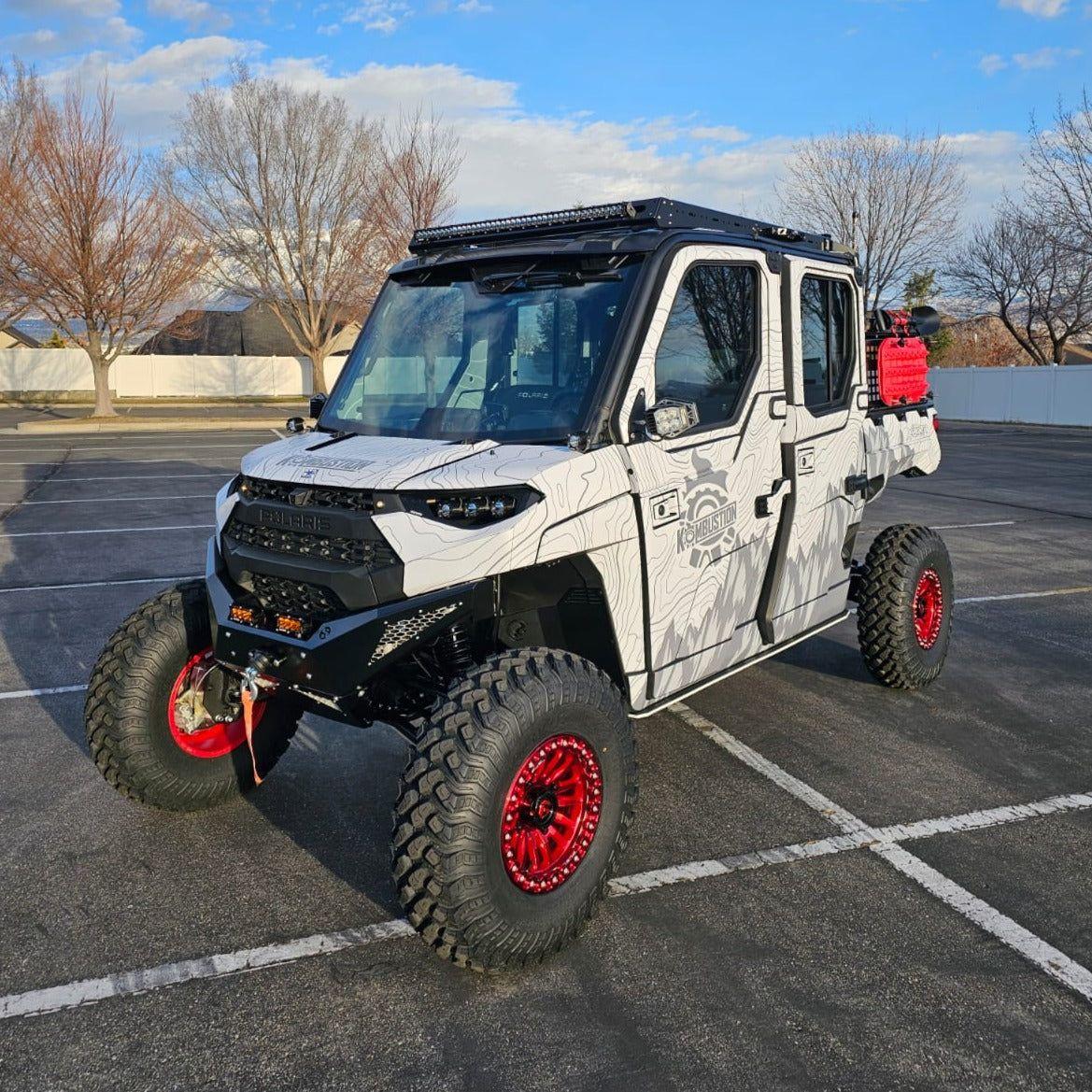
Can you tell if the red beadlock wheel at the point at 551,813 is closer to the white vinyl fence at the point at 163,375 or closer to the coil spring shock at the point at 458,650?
the coil spring shock at the point at 458,650

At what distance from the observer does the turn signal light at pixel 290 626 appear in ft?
12.0

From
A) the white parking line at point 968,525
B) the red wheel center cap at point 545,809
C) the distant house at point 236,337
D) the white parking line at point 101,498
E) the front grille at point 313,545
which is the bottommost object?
the white parking line at point 968,525

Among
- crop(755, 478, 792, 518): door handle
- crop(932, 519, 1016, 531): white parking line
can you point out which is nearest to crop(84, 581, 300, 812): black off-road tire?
crop(755, 478, 792, 518): door handle

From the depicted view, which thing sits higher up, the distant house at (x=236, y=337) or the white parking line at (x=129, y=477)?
the distant house at (x=236, y=337)

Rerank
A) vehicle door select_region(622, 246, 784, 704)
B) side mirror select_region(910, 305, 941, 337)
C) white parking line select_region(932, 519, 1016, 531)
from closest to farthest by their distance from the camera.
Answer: vehicle door select_region(622, 246, 784, 704), side mirror select_region(910, 305, 941, 337), white parking line select_region(932, 519, 1016, 531)

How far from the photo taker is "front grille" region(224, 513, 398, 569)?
3494mm

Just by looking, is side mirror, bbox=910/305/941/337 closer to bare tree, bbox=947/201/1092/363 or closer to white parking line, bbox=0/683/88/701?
white parking line, bbox=0/683/88/701

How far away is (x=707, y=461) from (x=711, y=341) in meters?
0.53

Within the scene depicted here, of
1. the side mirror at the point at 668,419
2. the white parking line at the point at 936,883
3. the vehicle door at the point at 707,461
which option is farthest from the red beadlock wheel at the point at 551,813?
the white parking line at the point at 936,883

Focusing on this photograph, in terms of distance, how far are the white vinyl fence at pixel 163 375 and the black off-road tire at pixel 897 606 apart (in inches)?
1687

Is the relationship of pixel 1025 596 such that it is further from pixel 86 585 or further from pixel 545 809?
pixel 86 585

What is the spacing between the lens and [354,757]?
5.24m

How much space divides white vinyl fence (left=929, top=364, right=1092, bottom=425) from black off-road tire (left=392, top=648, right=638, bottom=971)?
33.8 m

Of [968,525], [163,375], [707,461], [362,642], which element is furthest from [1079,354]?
[362,642]
